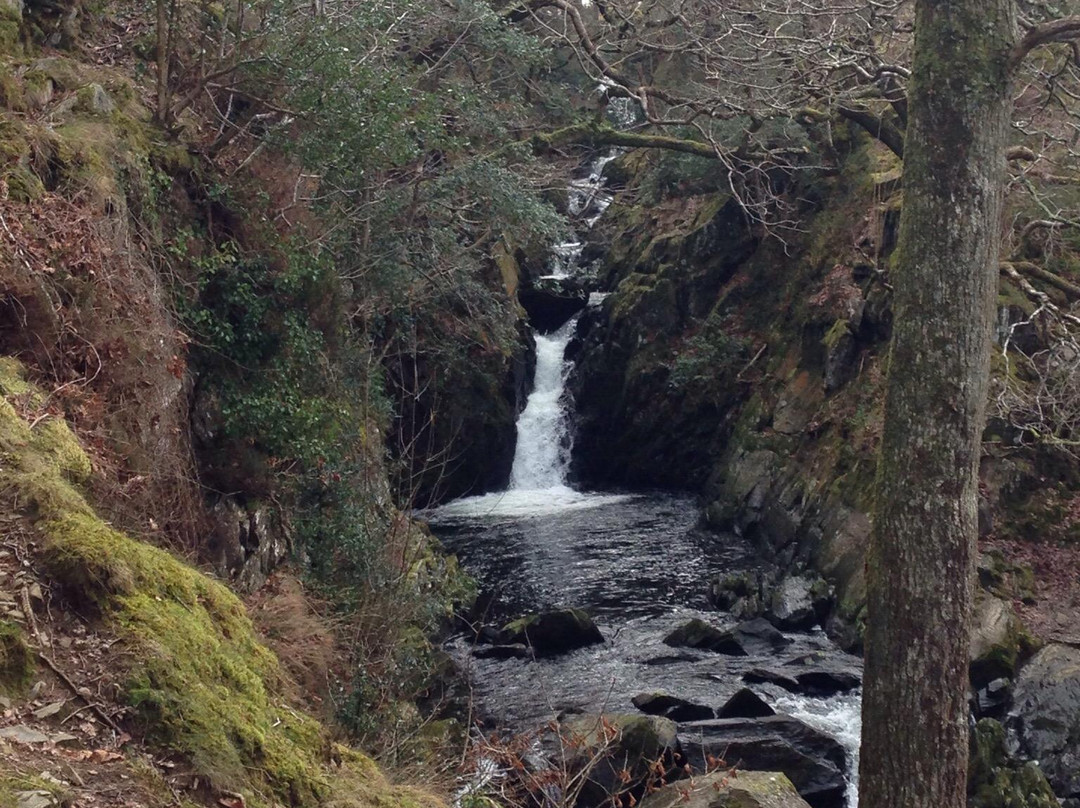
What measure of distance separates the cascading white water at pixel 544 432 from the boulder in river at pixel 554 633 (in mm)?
9733

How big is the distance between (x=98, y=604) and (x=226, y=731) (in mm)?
692

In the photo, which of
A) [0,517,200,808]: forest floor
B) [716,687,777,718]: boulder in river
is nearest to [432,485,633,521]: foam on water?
[716,687,777,718]: boulder in river

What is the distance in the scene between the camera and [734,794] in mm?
6898

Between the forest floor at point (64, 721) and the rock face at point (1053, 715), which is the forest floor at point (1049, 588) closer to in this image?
the rock face at point (1053, 715)

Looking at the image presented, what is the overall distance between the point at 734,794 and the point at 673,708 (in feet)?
11.9

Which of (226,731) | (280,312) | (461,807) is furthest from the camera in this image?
(280,312)

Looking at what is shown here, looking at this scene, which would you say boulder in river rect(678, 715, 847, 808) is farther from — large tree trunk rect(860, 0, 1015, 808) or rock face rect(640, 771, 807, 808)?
large tree trunk rect(860, 0, 1015, 808)

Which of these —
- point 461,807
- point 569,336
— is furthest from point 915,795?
point 569,336

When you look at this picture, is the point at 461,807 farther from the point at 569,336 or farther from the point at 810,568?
the point at 569,336

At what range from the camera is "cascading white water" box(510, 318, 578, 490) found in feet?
74.8

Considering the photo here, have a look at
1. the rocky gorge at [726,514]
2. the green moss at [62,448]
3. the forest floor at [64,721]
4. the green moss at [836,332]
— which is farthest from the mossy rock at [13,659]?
the green moss at [836,332]

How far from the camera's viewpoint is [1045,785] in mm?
8711

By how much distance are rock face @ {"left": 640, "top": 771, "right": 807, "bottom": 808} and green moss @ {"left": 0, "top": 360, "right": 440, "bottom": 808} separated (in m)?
3.09

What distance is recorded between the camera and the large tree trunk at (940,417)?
17.3 feet
